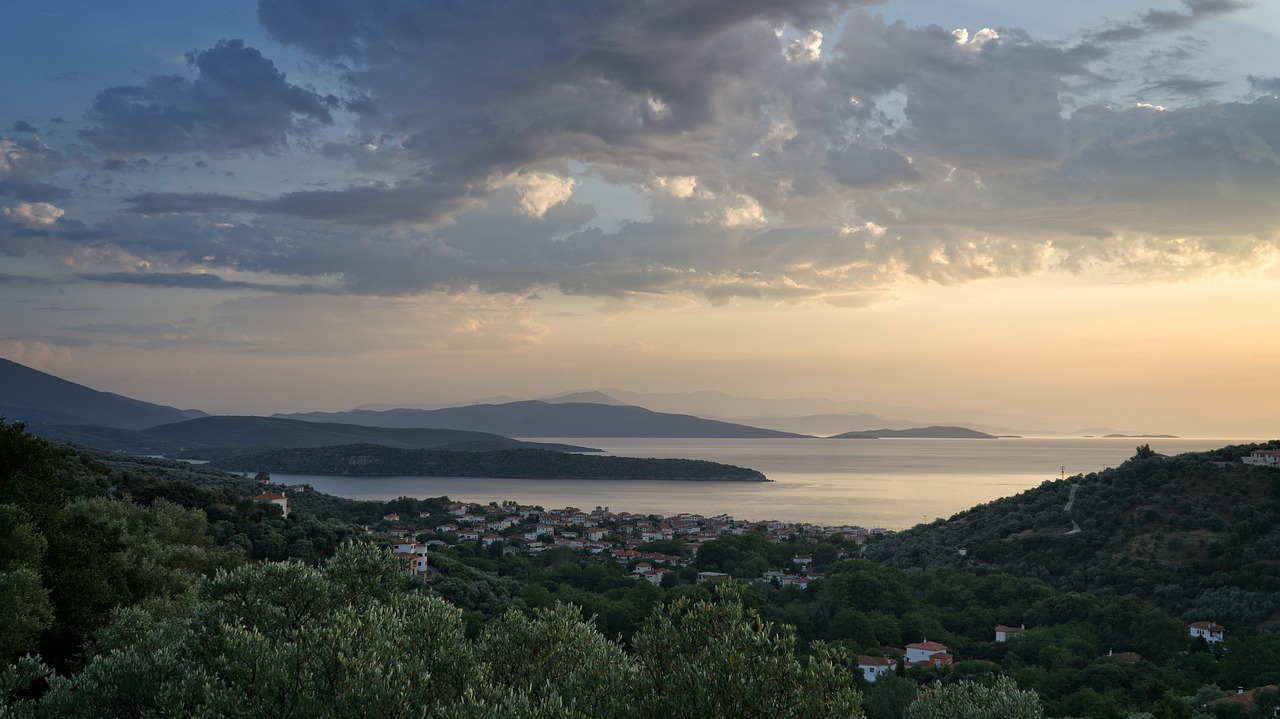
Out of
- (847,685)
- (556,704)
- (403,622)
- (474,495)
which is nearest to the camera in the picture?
(556,704)

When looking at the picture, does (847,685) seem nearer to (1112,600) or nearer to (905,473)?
(1112,600)

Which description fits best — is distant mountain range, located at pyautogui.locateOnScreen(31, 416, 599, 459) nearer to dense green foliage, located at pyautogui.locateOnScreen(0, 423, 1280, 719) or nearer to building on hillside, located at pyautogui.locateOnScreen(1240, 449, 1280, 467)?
dense green foliage, located at pyautogui.locateOnScreen(0, 423, 1280, 719)

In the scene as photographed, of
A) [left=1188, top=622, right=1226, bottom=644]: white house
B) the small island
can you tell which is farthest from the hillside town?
the small island

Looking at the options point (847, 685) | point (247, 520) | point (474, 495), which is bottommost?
point (474, 495)

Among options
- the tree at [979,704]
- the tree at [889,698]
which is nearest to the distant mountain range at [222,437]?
the tree at [889,698]

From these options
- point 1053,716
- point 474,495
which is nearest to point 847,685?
point 1053,716
